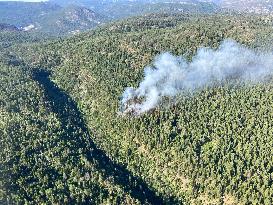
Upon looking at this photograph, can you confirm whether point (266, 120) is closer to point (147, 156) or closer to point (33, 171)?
point (147, 156)

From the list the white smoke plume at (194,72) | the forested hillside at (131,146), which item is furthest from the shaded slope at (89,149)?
the white smoke plume at (194,72)

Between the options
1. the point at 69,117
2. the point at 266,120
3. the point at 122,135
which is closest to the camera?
the point at 266,120

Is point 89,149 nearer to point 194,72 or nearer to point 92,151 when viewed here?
point 92,151

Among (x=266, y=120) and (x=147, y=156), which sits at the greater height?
(x=266, y=120)

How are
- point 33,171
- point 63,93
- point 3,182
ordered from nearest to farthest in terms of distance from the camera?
point 3,182 → point 33,171 → point 63,93

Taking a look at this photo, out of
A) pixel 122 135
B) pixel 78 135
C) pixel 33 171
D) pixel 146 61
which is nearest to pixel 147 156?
pixel 122 135

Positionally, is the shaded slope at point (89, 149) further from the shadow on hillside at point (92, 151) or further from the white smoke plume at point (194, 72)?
the white smoke plume at point (194, 72)
